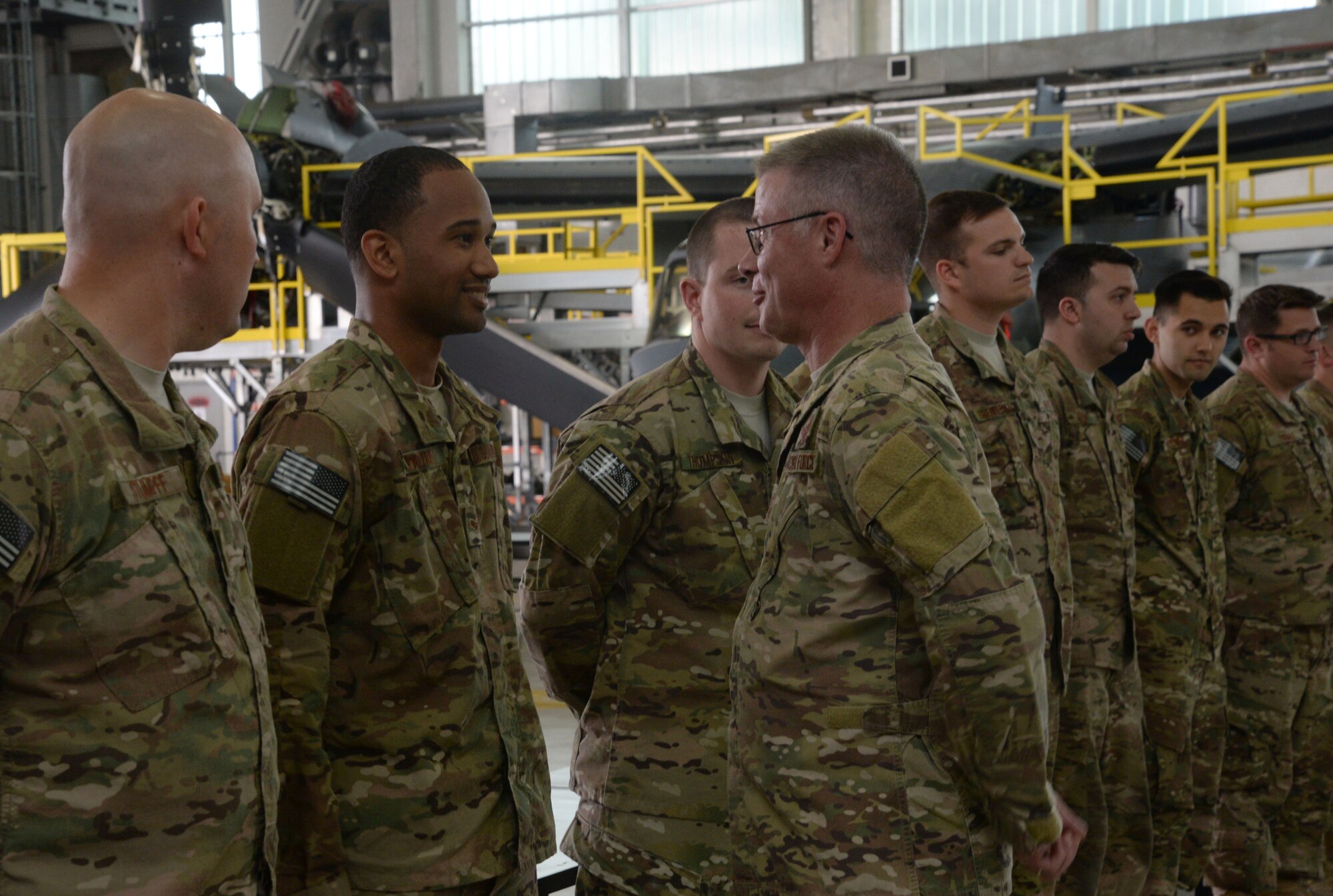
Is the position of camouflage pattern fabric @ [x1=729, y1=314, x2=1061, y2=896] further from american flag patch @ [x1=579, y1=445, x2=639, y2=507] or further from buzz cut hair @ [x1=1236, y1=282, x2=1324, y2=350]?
buzz cut hair @ [x1=1236, y1=282, x2=1324, y2=350]

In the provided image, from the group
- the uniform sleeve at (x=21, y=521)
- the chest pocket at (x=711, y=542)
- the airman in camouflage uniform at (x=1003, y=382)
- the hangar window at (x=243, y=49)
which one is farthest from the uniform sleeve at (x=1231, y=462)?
the hangar window at (x=243, y=49)

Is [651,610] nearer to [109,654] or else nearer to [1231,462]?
[109,654]

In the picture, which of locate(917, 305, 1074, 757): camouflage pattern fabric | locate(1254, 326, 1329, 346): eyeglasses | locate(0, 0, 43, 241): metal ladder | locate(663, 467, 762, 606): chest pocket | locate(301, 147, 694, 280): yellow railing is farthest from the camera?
locate(0, 0, 43, 241): metal ladder

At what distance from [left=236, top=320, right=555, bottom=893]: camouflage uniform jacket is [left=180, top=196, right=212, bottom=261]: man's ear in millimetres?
487

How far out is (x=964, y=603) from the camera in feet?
5.23

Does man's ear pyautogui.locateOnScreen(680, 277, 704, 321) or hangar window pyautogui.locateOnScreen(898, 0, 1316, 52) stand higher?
hangar window pyautogui.locateOnScreen(898, 0, 1316, 52)

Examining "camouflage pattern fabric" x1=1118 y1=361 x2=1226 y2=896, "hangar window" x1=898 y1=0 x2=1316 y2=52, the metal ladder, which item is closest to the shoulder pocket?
"camouflage pattern fabric" x1=1118 y1=361 x2=1226 y2=896

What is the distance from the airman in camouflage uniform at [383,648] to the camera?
188 cm

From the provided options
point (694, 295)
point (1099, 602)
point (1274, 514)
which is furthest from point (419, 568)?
point (1274, 514)

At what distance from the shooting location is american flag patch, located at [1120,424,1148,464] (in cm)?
409

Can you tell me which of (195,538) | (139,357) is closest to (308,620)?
(195,538)

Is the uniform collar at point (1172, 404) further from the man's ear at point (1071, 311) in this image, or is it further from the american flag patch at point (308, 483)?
the american flag patch at point (308, 483)

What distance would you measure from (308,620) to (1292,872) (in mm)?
4019

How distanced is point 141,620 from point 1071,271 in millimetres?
3311
